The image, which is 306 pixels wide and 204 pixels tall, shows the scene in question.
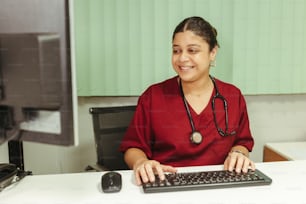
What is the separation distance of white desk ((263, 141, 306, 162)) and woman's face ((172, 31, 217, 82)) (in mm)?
692

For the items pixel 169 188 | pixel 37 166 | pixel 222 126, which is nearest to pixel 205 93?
pixel 222 126

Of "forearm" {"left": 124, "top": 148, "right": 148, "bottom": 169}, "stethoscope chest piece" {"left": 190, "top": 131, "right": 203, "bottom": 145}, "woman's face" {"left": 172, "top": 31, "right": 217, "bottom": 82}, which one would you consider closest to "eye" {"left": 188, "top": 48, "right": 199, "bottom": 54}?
"woman's face" {"left": 172, "top": 31, "right": 217, "bottom": 82}

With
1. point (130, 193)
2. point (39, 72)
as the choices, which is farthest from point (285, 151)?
point (39, 72)

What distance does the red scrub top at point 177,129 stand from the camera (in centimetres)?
141

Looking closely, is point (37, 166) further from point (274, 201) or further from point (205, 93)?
point (274, 201)

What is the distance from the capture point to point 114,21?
190 cm

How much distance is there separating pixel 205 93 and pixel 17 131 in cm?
91

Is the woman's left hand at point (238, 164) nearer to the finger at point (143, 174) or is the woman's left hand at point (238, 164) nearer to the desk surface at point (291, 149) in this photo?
the finger at point (143, 174)

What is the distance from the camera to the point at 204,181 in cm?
98

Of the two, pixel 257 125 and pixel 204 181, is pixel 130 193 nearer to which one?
pixel 204 181

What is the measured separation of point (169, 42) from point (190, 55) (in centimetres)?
52

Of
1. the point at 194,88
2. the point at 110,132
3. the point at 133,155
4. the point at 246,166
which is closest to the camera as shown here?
the point at 246,166

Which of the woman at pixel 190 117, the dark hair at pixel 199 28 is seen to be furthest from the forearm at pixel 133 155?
the dark hair at pixel 199 28

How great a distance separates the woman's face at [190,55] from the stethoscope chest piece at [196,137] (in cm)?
24
